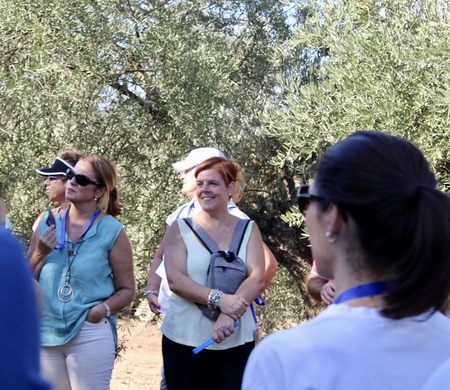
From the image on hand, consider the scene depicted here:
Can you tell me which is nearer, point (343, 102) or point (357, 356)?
point (357, 356)

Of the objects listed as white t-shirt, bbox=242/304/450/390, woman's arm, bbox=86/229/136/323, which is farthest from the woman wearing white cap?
white t-shirt, bbox=242/304/450/390

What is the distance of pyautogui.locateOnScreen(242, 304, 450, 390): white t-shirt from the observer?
149 cm

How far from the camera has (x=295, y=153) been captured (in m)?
5.88

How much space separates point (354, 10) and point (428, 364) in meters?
4.64

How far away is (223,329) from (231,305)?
14cm

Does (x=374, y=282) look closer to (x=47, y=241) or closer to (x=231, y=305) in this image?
(x=231, y=305)

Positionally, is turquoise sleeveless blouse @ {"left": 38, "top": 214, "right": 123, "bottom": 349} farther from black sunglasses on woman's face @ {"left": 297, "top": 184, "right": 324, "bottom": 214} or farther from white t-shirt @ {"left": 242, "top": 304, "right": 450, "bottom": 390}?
white t-shirt @ {"left": 242, "top": 304, "right": 450, "bottom": 390}

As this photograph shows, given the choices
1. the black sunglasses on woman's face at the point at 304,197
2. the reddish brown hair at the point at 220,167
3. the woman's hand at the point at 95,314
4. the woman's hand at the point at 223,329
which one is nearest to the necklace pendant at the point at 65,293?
the woman's hand at the point at 95,314

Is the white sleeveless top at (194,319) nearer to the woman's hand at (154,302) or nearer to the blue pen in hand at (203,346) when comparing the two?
the blue pen in hand at (203,346)

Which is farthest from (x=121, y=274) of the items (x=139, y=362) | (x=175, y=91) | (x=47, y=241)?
(x=139, y=362)

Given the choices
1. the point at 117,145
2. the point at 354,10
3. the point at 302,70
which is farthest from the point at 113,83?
the point at 354,10

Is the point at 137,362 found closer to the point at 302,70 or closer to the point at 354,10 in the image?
the point at 302,70

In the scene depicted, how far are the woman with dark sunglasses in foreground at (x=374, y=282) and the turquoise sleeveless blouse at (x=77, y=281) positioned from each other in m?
2.76

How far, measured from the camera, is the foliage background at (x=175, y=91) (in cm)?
577
